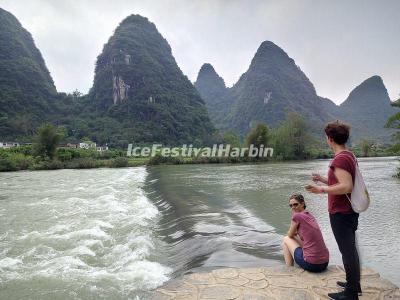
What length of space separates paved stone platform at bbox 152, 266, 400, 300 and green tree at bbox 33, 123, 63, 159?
155 feet

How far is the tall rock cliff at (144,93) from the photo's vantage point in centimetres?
9488

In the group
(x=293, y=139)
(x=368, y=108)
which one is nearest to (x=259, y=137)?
(x=293, y=139)

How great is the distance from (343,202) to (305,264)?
4.54 ft

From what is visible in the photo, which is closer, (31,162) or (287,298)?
(287,298)

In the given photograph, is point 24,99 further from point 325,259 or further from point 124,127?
point 325,259

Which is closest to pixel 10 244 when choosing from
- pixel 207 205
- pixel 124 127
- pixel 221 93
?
pixel 207 205

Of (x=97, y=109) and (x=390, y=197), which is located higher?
(x=97, y=109)

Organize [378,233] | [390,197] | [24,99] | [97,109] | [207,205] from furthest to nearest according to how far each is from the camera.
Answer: [97,109] → [24,99] → [390,197] → [207,205] → [378,233]

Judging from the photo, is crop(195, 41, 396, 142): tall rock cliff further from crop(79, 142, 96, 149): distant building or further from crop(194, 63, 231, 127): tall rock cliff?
crop(79, 142, 96, 149): distant building

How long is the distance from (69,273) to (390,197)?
38.5ft

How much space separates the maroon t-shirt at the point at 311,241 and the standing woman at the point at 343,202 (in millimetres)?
787

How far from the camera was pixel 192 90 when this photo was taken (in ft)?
403

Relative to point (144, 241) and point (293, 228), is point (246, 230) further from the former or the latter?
point (293, 228)

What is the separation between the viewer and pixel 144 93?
107 metres
